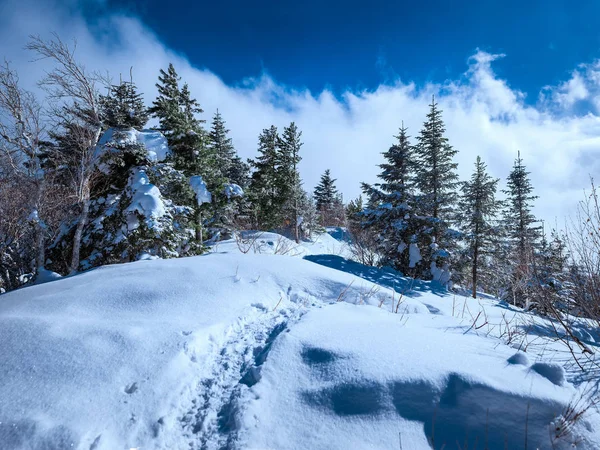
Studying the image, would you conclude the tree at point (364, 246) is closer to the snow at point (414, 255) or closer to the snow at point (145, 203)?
the snow at point (414, 255)

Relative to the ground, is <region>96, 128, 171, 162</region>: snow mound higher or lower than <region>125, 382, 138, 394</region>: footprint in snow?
higher

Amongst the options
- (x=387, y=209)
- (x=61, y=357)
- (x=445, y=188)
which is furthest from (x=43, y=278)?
(x=445, y=188)

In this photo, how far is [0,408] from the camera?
1753 mm

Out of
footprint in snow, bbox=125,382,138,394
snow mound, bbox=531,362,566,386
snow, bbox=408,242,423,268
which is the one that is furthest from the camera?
snow, bbox=408,242,423,268

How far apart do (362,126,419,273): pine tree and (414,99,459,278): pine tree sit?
2.19ft

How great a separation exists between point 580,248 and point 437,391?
11.9 feet

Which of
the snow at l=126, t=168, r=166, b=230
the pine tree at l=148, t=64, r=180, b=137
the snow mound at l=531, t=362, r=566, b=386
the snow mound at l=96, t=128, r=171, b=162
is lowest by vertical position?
the snow mound at l=531, t=362, r=566, b=386

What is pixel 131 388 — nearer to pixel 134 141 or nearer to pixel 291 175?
pixel 134 141

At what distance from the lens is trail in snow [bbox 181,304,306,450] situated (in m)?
1.84

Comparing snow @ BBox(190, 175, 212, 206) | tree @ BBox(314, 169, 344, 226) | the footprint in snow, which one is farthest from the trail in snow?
tree @ BBox(314, 169, 344, 226)

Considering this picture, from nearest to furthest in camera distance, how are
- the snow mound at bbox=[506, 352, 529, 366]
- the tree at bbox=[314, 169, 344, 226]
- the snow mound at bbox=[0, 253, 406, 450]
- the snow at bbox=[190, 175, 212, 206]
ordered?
the snow mound at bbox=[0, 253, 406, 450] → the snow mound at bbox=[506, 352, 529, 366] → the snow at bbox=[190, 175, 212, 206] → the tree at bbox=[314, 169, 344, 226]

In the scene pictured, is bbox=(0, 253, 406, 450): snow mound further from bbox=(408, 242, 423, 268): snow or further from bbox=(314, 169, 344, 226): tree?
bbox=(314, 169, 344, 226): tree

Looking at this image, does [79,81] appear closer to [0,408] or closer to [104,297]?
[104,297]

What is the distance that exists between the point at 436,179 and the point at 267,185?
1382cm
